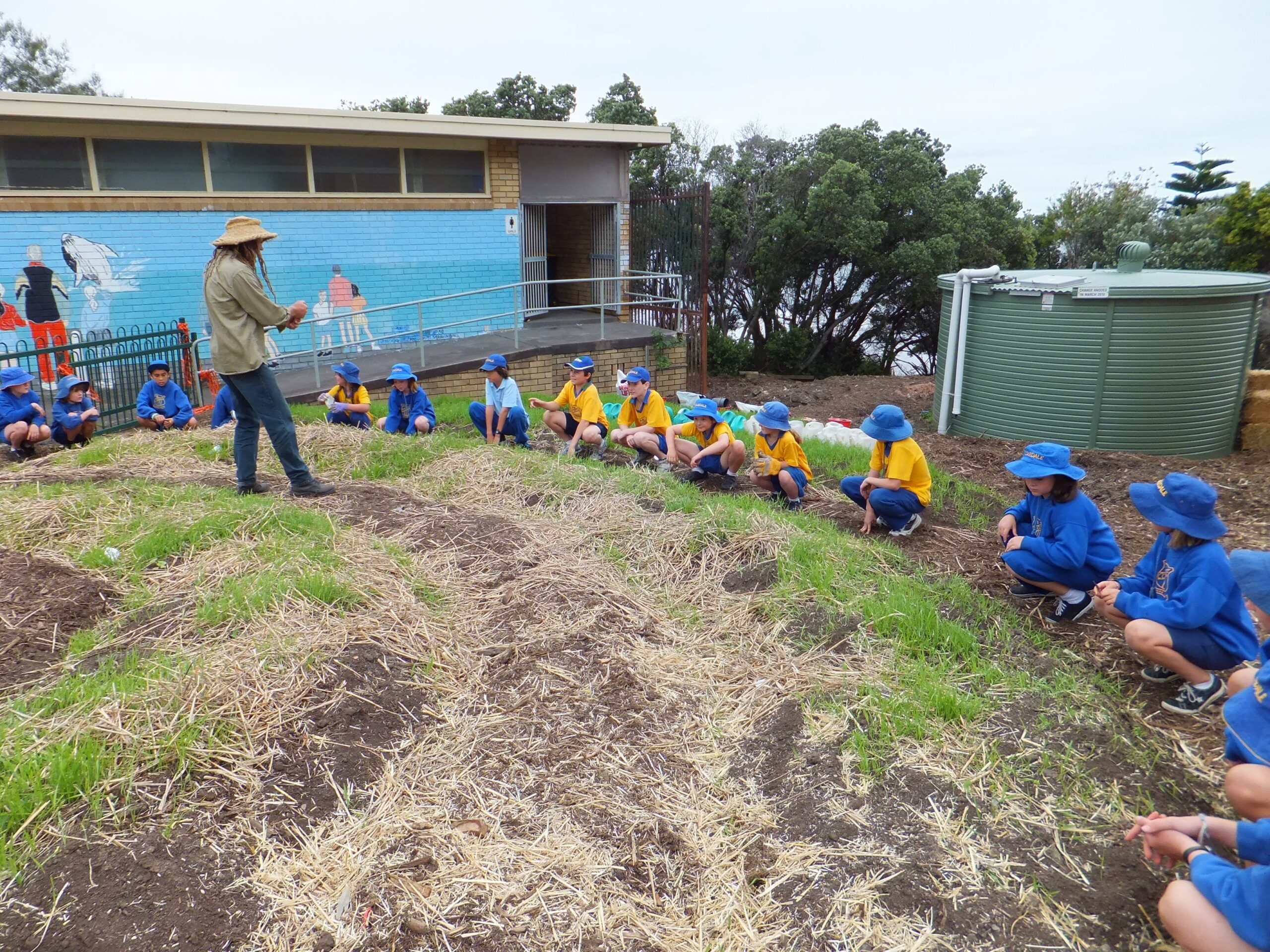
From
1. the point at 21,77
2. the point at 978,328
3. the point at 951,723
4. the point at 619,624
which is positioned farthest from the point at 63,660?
the point at 21,77

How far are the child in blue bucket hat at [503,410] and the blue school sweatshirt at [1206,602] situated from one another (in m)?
5.52

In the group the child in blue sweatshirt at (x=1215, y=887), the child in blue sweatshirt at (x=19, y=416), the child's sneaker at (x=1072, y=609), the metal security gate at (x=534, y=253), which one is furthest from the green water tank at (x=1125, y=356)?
the child in blue sweatshirt at (x=19, y=416)

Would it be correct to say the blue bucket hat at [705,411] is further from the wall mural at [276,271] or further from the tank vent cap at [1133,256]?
the wall mural at [276,271]

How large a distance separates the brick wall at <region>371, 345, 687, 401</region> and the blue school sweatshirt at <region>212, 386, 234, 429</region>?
115 inches

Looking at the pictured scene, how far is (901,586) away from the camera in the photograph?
15.3ft

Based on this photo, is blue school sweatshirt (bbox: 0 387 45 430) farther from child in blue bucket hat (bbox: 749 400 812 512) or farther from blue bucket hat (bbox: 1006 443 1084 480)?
blue bucket hat (bbox: 1006 443 1084 480)

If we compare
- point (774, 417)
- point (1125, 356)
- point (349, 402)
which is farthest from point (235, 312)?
point (1125, 356)

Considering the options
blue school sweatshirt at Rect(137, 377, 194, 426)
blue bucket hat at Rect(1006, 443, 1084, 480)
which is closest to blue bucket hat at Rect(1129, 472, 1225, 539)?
blue bucket hat at Rect(1006, 443, 1084, 480)

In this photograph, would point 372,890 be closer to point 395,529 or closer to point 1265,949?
point 1265,949

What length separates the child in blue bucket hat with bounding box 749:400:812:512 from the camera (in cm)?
633

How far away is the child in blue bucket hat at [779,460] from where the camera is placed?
633 centimetres

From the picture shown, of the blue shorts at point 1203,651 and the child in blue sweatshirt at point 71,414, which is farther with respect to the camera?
the child in blue sweatshirt at point 71,414

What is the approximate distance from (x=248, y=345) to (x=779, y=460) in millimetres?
3735

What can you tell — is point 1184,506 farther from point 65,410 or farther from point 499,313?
point 499,313
